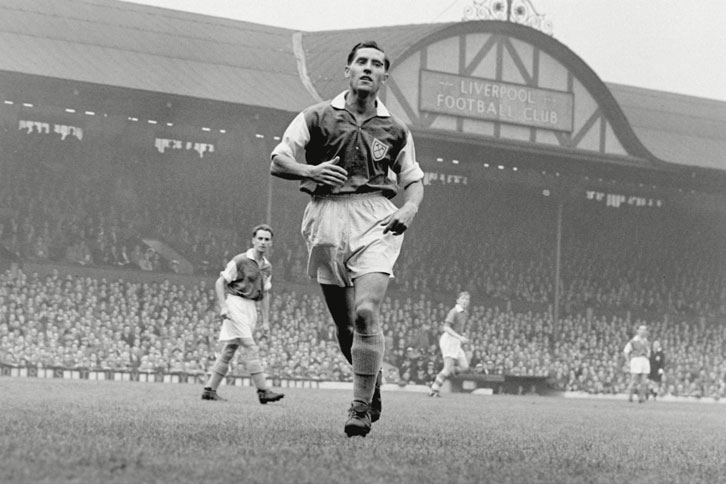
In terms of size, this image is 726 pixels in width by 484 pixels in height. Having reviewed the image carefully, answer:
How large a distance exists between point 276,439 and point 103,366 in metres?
20.2

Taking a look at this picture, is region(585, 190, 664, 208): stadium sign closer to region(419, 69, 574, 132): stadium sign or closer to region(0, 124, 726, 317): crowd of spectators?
region(0, 124, 726, 317): crowd of spectators

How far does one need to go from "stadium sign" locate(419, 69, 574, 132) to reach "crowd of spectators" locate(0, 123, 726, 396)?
382cm

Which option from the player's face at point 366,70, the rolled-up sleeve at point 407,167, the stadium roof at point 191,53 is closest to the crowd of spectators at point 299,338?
the stadium roof at point 191,53

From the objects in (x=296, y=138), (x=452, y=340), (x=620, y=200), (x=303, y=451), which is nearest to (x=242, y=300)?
(x=296, y=138)

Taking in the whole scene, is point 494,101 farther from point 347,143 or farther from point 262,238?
point 347,143

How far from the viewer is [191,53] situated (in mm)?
34031

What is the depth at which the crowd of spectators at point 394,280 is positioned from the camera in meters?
28.5

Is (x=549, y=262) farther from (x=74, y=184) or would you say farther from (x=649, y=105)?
(x=74, y=184)

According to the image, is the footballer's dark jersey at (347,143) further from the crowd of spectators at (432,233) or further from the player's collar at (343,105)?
the crowd of spectators at (432,233)

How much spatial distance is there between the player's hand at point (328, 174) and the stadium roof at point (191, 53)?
22.9 meters

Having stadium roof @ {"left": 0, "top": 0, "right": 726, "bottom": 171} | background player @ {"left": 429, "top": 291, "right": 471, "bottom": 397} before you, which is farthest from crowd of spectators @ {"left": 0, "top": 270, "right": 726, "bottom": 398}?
background player @ {"left": 429, "top": 291, "right": 471, "bottom": 397}

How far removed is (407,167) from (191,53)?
26.8 meters

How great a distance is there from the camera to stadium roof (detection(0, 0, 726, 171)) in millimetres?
31000

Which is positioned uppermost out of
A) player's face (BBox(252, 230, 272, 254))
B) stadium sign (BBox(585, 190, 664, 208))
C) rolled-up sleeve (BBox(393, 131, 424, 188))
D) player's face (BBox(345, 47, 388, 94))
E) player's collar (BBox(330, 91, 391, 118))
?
stadium sign (BBox(585, 190, 664, 208))
